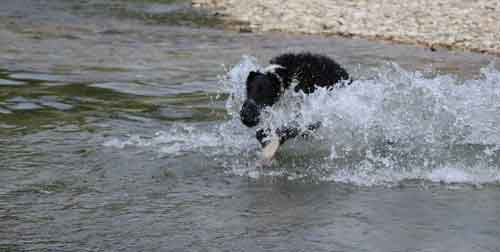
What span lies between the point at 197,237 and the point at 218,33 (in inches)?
488

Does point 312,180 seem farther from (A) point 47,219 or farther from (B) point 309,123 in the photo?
(A) point 47,219

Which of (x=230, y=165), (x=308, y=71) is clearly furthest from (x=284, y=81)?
(x=230, y=165)

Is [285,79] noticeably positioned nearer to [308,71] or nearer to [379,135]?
[308,71]

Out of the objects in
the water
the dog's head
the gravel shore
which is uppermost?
the dog's head

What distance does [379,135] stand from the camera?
27.6ft

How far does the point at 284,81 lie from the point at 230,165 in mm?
861

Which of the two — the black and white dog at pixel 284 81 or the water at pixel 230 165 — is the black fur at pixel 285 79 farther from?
the water at pixel 230 165

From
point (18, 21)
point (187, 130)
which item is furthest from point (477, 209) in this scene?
point (18, 21)

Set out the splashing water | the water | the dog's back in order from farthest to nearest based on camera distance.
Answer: the dog's back, the splashing water, the water

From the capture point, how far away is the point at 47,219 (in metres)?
5.80

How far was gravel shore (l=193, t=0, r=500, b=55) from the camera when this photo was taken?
A: 16719mm

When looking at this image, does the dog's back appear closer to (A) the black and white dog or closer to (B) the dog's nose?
(A) the black and white dog

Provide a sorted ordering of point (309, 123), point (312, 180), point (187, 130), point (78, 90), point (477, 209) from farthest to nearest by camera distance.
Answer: point (78, 90)
point (187, 130)
point (309, 123)
point (312, 180)
point (477, 209)

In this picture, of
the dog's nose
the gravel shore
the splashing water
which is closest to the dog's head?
the dog's nose
